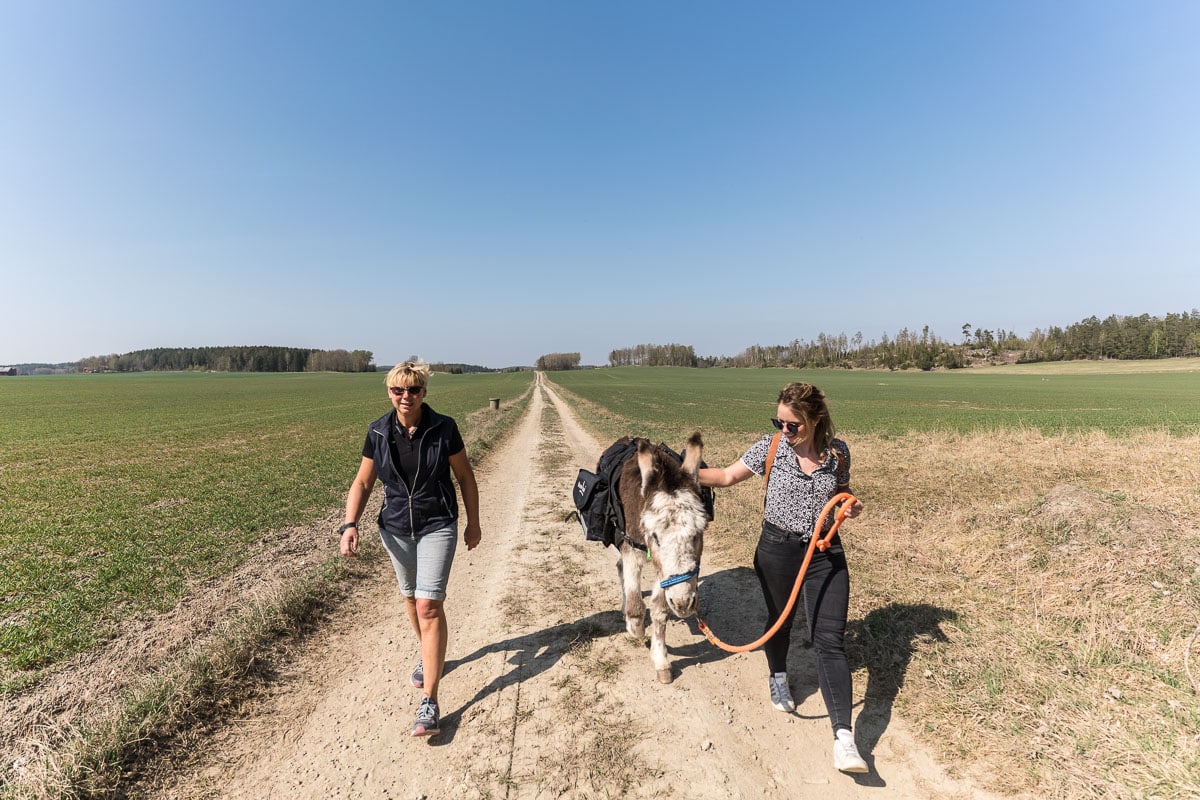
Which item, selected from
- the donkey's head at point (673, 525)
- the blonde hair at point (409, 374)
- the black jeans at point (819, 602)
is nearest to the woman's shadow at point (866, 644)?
the black jeans at point (819, 602)

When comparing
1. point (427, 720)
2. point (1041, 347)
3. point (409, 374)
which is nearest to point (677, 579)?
point (427, 720)

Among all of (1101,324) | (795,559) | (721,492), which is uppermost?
(1101,324)

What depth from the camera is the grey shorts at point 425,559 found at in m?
3.71

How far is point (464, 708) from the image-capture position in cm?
400

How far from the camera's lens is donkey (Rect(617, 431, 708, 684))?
368 cm

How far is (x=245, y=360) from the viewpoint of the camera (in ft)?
531

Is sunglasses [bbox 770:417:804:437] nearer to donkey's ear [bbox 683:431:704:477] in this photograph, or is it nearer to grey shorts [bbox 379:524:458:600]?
donkey's ear [bbox 683:431:704:477]

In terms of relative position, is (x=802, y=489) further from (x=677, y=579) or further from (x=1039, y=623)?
(x=1039, y=623)

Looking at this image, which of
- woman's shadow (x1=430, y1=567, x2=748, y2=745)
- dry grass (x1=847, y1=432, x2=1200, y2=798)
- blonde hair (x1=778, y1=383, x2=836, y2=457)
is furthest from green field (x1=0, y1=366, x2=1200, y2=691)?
dry grass (x1=847, y1=432, x2=1200, y2=798)

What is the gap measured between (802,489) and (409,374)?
337 centimetres

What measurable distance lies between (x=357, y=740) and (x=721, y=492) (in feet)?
30.1

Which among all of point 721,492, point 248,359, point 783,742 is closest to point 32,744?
point 783,742

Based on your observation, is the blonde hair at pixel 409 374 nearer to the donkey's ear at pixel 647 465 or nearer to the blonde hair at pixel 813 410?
the donkey's ear at pixel 647 465

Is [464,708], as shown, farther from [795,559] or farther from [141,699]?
[795,559]
